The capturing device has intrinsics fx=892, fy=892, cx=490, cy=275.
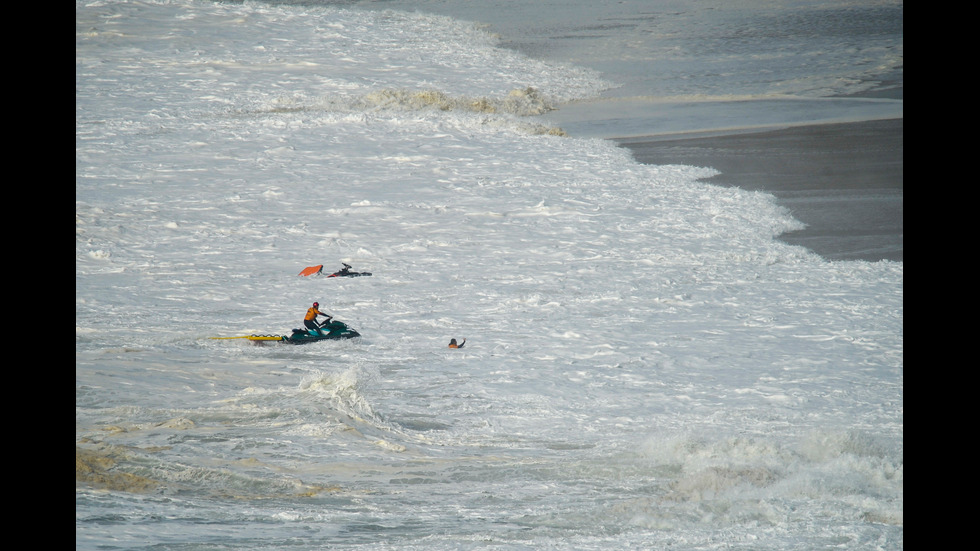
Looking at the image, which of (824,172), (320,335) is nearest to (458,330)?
(320,335)

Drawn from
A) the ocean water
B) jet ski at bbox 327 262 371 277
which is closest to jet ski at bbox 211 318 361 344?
the ocean water

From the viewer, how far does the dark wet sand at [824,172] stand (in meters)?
10.9

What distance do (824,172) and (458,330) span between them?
7.86 meters

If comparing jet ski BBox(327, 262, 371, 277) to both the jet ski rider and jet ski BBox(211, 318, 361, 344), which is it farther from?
the jet ski rider

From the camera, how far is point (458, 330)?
8.45 meters

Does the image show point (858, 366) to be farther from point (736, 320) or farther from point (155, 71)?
point (155, 71)

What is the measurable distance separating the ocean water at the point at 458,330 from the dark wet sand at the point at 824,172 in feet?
1.47

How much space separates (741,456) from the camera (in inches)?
227

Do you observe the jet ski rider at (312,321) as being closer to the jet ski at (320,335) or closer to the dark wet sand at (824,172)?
the jet ski at (320,335)

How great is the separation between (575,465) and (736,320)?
3.54m

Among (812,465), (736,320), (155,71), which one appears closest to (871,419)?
(812,465)

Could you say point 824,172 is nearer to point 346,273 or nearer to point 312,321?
point 346,273

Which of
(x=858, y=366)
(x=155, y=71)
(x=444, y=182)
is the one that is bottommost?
(x=858, y=366)

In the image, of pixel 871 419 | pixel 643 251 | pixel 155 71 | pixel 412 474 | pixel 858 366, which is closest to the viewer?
pixel 412 474
